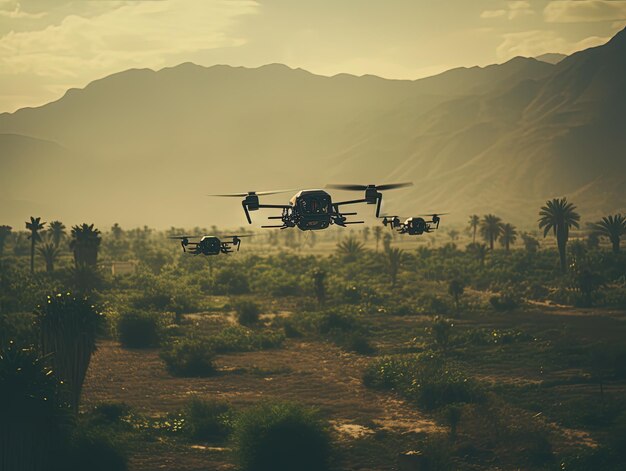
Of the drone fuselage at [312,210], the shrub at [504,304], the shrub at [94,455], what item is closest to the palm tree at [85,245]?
the shrub at [504,304]

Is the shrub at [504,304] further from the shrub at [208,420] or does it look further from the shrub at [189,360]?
the shrub at [208,420]

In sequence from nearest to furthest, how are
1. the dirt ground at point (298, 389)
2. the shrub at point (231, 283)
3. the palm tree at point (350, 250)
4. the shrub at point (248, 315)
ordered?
the dirt ground at point (298, 389) → the shrub at point (248, 315) → the shrub at point (231, 283) → the palm tree at point (350, 250)

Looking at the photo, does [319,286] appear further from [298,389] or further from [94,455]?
[94,455]

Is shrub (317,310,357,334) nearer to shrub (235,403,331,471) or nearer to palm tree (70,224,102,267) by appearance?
palm tree (70,224,102,267)

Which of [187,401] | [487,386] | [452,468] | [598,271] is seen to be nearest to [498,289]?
[598,271]

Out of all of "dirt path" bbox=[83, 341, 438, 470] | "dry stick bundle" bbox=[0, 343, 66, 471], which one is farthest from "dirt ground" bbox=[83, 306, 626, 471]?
Answer: "dry stick bundle" bbox=[0, 343, 66, 471]

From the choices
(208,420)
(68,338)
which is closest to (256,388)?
(208,420)
